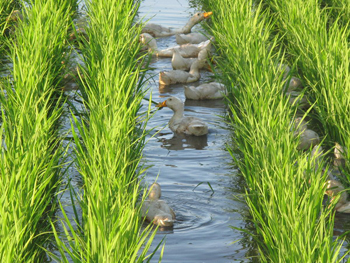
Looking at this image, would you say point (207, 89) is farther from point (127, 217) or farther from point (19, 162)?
point (127, 217)

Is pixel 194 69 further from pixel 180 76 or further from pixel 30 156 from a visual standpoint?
pixel 30 156

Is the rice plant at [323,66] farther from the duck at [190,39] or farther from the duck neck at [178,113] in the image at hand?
the duck at [190,39]

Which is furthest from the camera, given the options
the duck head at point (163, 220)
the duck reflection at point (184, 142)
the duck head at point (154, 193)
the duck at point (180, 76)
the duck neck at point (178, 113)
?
the duck at point (180, 76)

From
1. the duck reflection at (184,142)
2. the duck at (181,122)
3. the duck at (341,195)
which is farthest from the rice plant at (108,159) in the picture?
the duck at (341,195)

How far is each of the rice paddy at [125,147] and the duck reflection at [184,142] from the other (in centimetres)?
54

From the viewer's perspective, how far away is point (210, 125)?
725 centimetres

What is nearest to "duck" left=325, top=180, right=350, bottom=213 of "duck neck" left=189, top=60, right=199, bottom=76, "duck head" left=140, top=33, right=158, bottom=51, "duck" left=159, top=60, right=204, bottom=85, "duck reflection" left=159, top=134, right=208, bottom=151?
"duck reflection" left=159, top=134, right=208, bottom=151

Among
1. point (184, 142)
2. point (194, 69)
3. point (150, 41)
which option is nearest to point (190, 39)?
point (150, 41)

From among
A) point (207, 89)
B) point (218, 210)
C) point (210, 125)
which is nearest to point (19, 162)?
point (218, 210)

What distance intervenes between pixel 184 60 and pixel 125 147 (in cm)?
469

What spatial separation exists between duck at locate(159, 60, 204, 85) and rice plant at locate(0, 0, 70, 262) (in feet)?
6.37

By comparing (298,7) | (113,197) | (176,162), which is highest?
(298,7)

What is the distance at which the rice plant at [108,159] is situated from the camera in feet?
10.7

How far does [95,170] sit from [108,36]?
2.65m
